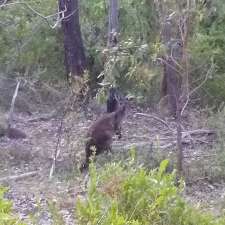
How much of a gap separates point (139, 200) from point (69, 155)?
13.7ft

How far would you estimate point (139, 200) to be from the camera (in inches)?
183

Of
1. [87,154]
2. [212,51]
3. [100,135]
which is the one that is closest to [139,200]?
[87,154]

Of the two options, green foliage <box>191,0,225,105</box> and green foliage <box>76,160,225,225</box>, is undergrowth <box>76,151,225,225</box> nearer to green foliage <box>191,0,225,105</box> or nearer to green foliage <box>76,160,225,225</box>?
green foliage <box>76,160,225,225</box>

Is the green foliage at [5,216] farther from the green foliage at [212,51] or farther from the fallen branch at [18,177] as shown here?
the green foliage at [212,51]

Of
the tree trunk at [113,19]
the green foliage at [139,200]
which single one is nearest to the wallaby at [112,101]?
the tree trunk at [113,19]

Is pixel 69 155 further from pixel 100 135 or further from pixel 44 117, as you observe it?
pixel 44 117

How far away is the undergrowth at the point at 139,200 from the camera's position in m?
4.53

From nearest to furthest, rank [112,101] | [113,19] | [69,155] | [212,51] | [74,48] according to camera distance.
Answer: [69,155] < [113,19] < [112,101] < [212,51] < [74,48]

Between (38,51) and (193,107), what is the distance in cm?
289

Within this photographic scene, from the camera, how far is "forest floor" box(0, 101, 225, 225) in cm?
733

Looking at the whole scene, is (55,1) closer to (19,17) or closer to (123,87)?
(19,17)

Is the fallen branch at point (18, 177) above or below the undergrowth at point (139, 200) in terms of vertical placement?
below

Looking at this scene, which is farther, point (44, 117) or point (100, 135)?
point (44, 117)

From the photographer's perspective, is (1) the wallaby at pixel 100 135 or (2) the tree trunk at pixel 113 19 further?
(2) the tree trunk at pixel 113 19
